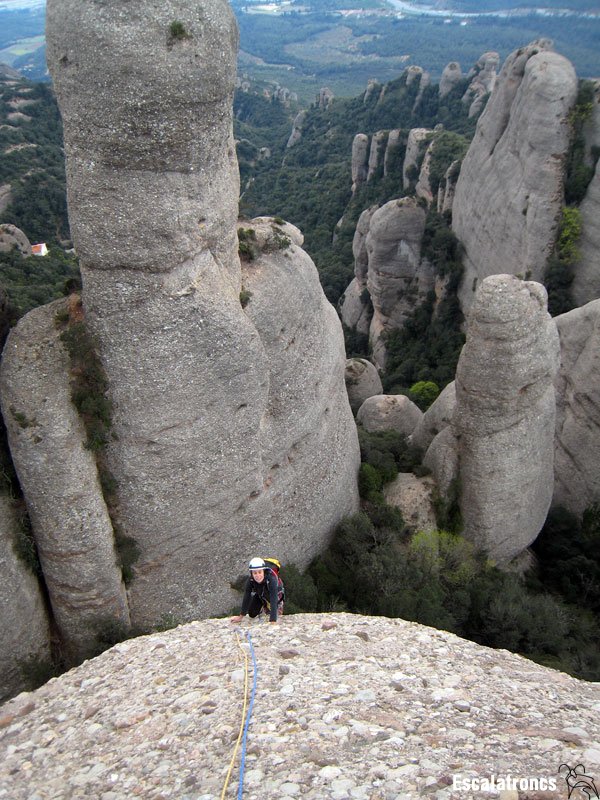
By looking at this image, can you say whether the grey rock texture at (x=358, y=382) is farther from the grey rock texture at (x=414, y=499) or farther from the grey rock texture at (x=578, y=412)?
the grey rock texture at (x=414, y=499)

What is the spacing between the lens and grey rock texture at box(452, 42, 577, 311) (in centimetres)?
3453

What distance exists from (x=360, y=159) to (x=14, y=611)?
6490 cm

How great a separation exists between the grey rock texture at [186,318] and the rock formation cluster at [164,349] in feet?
0.13

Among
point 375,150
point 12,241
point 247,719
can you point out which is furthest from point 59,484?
point 375,150

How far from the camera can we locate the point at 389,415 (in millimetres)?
29531

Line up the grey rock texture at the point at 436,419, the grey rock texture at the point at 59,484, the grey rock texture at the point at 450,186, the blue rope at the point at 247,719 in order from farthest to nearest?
1. the grey rock texture at the point at 450,186
2. the grey rock texture at the point at 436,419
3. the grey rock texture at the point at 59,484
4. the blue rope at the point at 247,719

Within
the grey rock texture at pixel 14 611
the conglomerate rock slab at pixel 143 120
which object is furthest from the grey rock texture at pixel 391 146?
the grey rock texture at pixel 14 611

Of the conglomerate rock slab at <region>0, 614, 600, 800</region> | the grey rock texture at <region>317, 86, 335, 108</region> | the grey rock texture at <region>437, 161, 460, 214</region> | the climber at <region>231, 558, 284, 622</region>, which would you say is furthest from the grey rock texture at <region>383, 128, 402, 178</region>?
the grey rock texture at <region>317, 86, 335, 108</region>

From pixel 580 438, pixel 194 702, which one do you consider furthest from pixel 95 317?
pixel 580 438

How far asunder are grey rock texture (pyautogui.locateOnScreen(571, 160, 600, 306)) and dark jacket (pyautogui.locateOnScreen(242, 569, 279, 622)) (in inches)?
1055

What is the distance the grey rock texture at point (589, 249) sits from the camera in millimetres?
32656

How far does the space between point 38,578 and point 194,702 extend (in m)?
6.38

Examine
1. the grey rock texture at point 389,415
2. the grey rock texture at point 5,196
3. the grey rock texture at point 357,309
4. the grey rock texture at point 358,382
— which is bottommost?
the grey rock texture at point 357,309

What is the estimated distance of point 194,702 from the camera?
424 inches
